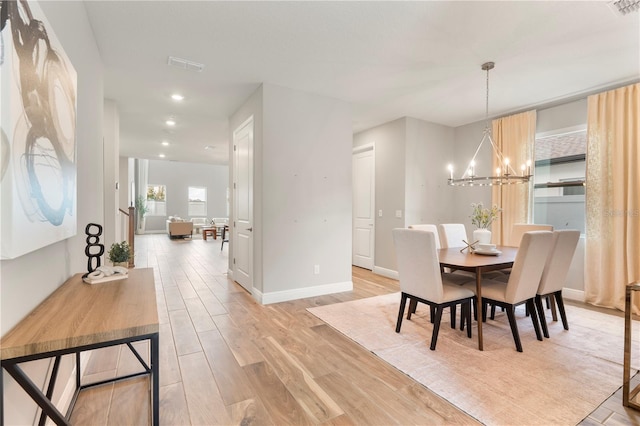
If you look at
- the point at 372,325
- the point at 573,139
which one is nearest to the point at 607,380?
the point at 372,325

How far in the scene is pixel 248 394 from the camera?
6.28 ft

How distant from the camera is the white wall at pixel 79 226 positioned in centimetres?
112

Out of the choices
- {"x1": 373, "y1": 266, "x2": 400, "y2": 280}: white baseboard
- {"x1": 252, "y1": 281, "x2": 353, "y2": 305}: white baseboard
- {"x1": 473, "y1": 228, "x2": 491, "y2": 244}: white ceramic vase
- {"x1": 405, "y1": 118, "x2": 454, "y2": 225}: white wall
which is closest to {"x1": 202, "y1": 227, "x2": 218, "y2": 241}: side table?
{"x1": 373, "y1": 266, "x2": 400, "y2": 280}: white baseboard

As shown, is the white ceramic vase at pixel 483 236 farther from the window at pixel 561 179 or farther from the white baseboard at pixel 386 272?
the white baseboard at pixel 386 272

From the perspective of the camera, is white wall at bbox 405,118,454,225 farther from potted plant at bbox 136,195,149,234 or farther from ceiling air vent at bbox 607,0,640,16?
potted plant at bbox 136,195,149,234

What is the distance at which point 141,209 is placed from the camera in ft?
42.1

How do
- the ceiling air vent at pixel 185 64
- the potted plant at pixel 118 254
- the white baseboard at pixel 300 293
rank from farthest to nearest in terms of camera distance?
the white baseboard at pixel 300 293, the ceiling air vent at pixel 185 64, the potted plant at pixel 118 254

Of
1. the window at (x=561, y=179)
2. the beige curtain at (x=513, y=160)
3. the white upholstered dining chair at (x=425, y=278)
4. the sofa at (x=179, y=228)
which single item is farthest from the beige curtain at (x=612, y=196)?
the sofa at (x=179, y=228)

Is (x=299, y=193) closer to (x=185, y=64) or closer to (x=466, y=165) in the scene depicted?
(x=185, y=64)

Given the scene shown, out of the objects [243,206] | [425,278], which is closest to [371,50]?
[425,278]

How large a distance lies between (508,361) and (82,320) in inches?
109

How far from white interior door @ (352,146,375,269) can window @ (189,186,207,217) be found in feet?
35.4

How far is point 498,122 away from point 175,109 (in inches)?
200

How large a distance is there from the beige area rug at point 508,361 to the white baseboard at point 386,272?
157 cm
